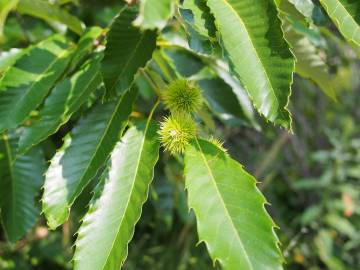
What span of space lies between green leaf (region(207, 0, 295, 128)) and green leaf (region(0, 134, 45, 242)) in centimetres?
68

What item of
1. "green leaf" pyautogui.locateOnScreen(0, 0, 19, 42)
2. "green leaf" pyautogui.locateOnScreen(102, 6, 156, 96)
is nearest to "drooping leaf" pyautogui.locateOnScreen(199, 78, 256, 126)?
"green leaf" pyautogui.locateOnScreen(102, 6, 156, 96)

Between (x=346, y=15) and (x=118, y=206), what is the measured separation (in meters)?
0.51

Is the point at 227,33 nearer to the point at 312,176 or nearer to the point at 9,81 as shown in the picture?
the point at 9,81

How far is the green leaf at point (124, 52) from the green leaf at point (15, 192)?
46cm

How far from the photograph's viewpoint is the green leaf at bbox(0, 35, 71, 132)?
1.06m

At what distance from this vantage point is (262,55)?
0.87m

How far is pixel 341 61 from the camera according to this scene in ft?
7.34

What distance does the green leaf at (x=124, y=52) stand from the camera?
97 cm

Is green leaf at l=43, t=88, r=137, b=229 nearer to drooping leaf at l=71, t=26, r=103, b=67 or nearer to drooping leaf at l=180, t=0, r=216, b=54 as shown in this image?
drooping leaf at l=71, t=26, r=103, b=67

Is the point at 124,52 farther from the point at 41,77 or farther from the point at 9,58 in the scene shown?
the point at 9,58

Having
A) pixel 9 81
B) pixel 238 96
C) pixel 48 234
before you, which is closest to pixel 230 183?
pixel 9 81

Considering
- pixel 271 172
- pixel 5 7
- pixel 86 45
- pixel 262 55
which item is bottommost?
pixel 271 172

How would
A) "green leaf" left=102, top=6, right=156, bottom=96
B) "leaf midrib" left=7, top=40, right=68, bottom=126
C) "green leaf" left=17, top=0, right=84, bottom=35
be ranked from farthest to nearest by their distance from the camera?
"green leaf" left=17, top=0, right=84, bottom=35
"leaf midrib" left=7, top=40, right=68, bottom=126
"green leaf" left=102, top=6, right=156, bottom=96

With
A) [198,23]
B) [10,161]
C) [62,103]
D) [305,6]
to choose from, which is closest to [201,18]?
[198,23]
